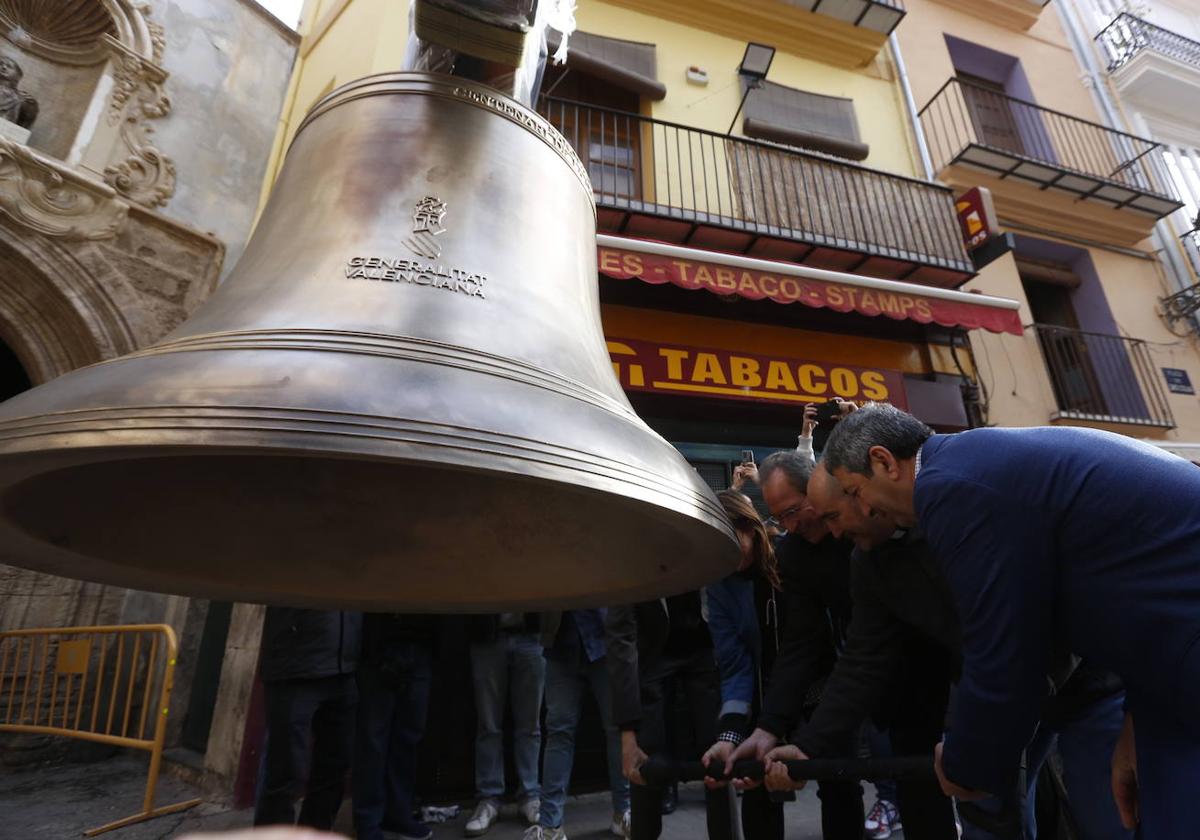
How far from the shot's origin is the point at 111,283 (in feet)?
15.3

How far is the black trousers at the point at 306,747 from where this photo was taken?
2414 millimetres

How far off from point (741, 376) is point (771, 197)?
6.66 feet

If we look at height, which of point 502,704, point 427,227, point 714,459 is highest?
point 714,459

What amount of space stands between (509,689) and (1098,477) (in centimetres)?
328

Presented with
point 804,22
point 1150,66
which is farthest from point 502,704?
point 1150,66

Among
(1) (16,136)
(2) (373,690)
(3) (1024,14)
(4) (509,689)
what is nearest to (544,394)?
(2) (373,690)

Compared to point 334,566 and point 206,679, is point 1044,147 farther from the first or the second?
point 206,679

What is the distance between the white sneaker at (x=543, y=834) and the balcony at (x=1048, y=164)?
776 centimetres

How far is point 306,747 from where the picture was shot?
2.47m

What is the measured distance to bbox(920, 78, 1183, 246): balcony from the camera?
24.1 ft

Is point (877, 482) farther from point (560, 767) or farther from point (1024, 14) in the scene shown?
point (1024, 14)

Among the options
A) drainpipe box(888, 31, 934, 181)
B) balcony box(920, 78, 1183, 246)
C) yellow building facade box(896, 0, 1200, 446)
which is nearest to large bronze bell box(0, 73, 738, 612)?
yellow building facade box(896, 0, 1200, 446)

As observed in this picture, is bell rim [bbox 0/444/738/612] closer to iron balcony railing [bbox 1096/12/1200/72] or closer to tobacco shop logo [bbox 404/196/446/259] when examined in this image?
tobacco shop logo [bbox 404/196/446/259]

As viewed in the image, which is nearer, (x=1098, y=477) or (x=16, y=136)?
(x=1098, y=477)
